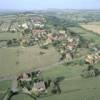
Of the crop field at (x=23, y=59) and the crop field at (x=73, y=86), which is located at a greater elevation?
the crop field at (x=73, y=86)

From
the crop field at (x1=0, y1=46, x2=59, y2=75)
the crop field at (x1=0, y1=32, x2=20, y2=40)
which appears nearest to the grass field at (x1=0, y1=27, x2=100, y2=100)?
the crop field at (x1=0, y1=46, x2=59, y2=75)

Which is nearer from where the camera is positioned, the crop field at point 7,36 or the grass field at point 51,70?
the grass field at point 51,70

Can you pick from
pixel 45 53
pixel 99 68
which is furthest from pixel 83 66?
pixel 45 53

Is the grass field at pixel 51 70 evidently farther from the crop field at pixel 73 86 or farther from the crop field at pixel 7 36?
the crop field at pixel 7 36

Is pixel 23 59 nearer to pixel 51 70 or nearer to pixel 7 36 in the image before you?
pixel 51 70

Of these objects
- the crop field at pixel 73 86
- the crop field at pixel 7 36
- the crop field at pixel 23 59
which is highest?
the crop field at pixel 73 86

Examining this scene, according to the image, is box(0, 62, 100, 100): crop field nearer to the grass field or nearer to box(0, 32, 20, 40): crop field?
the grass field

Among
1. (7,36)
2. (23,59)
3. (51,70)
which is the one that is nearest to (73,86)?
(51,70)

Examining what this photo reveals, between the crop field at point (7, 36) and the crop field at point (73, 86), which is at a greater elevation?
the crop field at point (73, 86)

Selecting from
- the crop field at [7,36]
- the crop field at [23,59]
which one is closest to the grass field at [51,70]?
the crop field at [23,59]

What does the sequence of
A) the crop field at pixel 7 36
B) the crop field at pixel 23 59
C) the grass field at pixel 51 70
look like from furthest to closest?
the crop field at pixel 7 36, the crop field at pixel 23 59, the grass field at pixel 51 70

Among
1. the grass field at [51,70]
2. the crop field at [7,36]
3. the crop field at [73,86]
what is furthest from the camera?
the crop field at [7,36]
